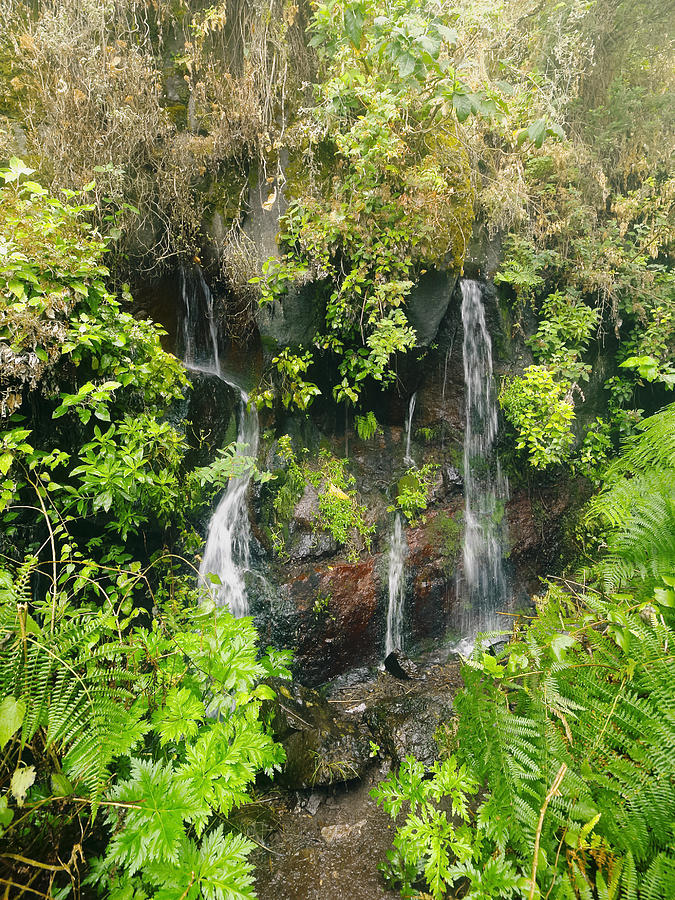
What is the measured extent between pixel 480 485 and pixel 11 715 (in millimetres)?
6522

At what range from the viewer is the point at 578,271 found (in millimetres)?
6582

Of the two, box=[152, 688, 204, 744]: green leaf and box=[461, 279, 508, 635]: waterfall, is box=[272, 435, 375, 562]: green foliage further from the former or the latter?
box=[152, 688, 204, 744]: green leaf

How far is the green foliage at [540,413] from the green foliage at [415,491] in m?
1.41

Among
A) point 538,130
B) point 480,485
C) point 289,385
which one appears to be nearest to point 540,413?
point 480,485

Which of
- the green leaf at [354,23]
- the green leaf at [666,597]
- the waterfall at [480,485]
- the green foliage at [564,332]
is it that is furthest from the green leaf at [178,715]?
the green foliage at [564,332]

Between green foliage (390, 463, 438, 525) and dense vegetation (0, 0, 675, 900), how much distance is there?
0.04 metres

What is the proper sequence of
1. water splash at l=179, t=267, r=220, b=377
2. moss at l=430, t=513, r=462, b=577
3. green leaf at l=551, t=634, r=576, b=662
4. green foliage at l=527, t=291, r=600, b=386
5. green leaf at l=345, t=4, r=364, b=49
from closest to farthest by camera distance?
green leaf at l=551, t=634, r=576, b=662 < green leaf at l=345, t=4, r=364, b=49 < water splash at l=179, t=267, r=220, b=377 < green foliage at l=527, t=291, r=600, b=386 < moss at l=430, t=513, r=462, b=577

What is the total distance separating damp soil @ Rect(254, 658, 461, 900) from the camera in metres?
2.80

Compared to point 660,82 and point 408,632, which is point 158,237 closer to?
point 408,632

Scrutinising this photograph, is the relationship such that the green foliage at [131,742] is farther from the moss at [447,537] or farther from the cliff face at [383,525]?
the moss at [447,537]

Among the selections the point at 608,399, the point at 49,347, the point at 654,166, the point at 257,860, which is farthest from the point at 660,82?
the point at 257,860

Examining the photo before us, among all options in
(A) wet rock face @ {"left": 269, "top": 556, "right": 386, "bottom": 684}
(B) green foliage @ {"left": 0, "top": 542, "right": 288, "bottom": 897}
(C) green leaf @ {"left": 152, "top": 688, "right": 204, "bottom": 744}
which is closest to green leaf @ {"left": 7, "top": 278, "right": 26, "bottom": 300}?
(B) green foliage @ {"left": 0, "top": 542, "right": 288, "bottom": 897}

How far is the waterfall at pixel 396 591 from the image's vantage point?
19.7 feet

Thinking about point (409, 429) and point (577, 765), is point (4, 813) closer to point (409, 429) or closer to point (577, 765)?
point (577, 765)
